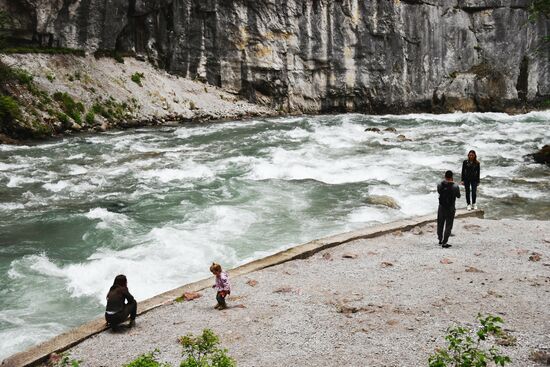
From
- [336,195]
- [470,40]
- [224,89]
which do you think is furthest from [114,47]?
[470,40]

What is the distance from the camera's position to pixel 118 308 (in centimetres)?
876

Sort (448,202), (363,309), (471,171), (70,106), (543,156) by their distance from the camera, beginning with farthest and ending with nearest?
(70,106) → (543,156) → (471,171) → (448,202) → (363,309)

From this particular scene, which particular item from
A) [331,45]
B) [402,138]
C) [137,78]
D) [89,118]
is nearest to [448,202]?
[402,138]

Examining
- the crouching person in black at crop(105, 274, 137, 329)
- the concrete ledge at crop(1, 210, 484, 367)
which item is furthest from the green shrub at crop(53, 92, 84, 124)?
the crouching person in black at crop(105, 274, 137, 329)

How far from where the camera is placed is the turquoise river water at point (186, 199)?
39.8 feet

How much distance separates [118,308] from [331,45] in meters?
46.7

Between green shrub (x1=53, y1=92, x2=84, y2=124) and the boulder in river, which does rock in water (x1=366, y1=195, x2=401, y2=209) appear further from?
green shrub (x1=53, y1=92, x2=84, y2=124)

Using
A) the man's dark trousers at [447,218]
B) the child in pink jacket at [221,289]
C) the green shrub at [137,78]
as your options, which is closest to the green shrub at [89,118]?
the green shrub at [137,78]

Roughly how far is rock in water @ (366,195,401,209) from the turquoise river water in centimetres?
28

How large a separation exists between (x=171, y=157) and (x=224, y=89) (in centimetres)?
2281

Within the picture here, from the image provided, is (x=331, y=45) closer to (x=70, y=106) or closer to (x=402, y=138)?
(x=402, y=138)

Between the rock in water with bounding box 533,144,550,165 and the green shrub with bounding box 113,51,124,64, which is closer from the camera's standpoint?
the rock in water with bounding box 533,144,550,165

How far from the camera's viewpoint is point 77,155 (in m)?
26.8

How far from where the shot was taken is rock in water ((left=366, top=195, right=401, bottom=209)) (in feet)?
58.7
